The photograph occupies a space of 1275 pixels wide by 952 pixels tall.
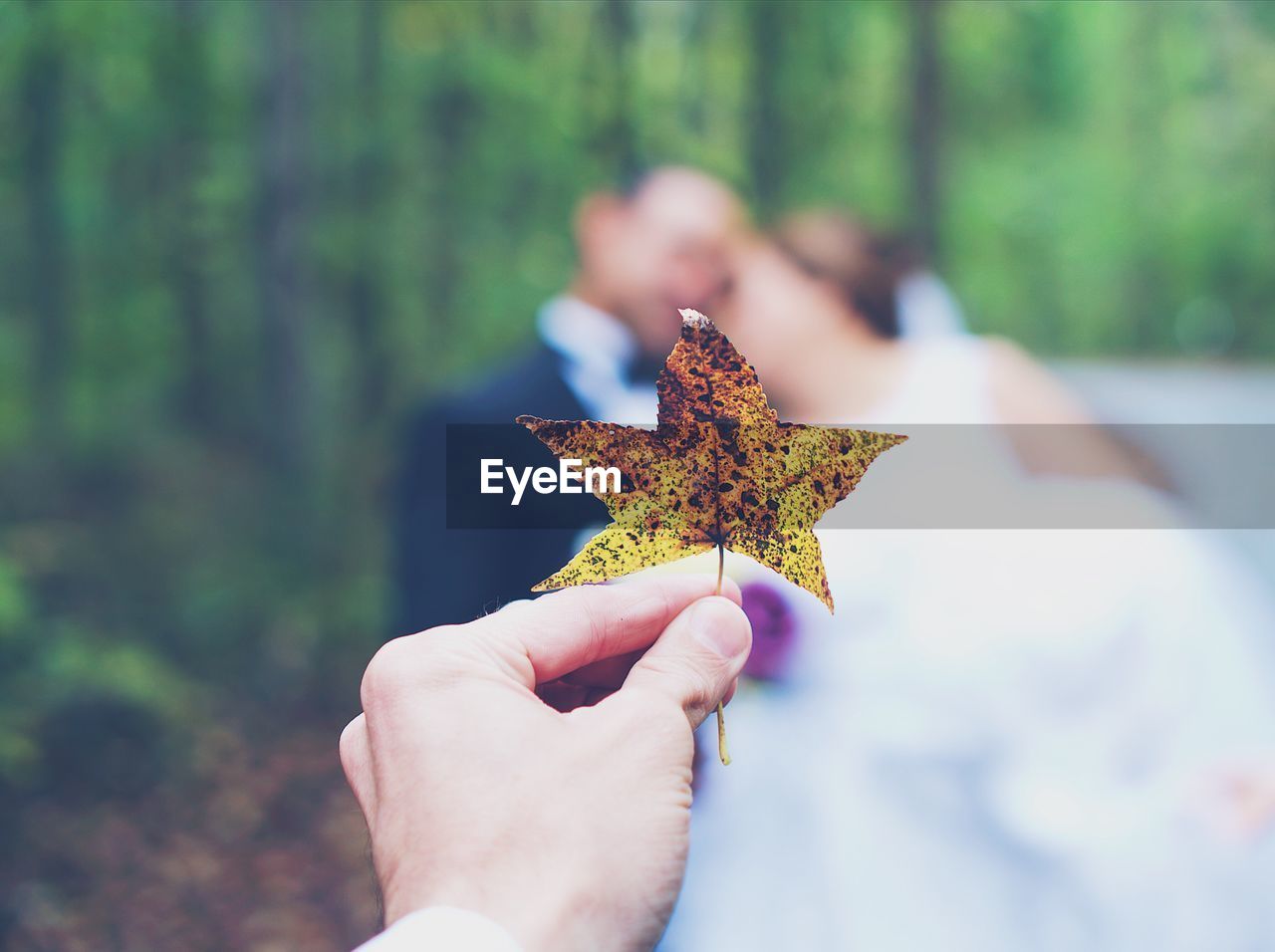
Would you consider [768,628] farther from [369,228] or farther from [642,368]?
[369,228]

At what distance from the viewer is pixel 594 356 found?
2049mm

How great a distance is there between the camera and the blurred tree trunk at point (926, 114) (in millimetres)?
6141

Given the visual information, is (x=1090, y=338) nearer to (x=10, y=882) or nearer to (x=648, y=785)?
(x=10, y=882)

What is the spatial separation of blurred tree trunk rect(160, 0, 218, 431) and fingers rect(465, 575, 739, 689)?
5.54 m

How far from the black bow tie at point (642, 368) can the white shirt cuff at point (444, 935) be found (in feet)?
4.80

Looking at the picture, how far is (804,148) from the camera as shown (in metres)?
7.57

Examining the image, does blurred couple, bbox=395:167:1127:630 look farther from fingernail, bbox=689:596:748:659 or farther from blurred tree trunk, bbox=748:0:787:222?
blurred tree trunk, bbox=748:0:787:222

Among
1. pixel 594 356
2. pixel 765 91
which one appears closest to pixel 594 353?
pixel 594 356

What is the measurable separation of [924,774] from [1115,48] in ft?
46.7

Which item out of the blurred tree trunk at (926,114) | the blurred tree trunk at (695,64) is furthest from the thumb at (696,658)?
the blurred tree trunk at (695,64)

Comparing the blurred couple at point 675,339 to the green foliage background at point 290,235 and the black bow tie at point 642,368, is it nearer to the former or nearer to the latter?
the black bow tie at point 642,368

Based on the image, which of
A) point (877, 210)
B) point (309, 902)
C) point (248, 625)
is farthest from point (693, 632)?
point (877, 210)

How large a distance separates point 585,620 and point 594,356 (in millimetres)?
1472

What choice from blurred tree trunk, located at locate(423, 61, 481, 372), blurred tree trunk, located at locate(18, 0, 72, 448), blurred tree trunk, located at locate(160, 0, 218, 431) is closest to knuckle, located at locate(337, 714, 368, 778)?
blurred tree trunk, located at locate(18, 0, 72, 448)
